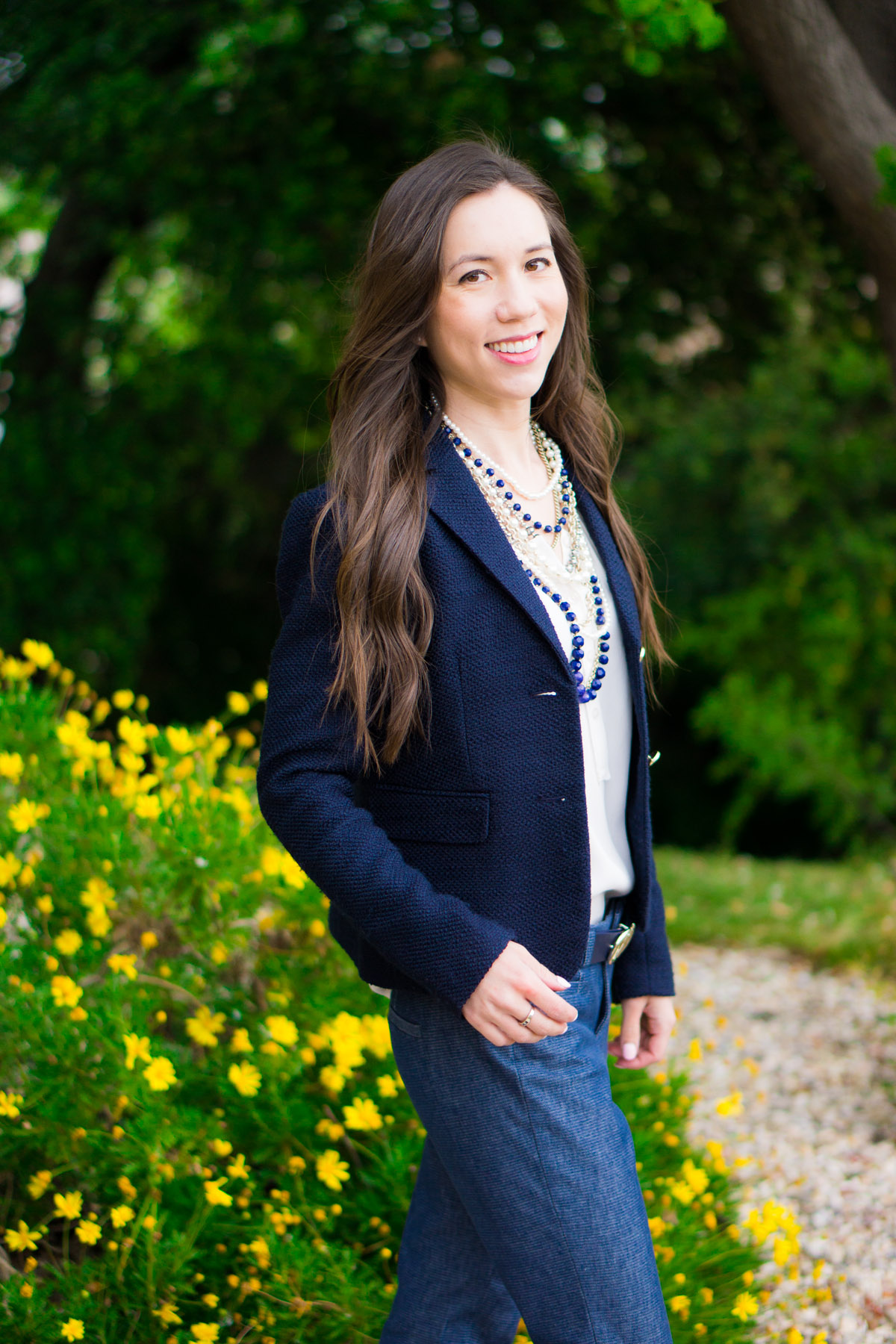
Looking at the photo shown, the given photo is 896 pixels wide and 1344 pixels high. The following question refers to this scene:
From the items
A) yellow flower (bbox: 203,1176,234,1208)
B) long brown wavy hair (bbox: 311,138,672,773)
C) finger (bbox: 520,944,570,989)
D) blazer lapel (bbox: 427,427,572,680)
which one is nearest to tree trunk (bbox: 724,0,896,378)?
long brown wavy hair (bbox: 311,138,672,773)

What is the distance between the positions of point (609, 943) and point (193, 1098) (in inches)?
40.3

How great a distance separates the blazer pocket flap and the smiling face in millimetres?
549

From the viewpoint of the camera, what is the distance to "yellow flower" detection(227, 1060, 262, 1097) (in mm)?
1925

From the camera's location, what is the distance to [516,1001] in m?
1.34

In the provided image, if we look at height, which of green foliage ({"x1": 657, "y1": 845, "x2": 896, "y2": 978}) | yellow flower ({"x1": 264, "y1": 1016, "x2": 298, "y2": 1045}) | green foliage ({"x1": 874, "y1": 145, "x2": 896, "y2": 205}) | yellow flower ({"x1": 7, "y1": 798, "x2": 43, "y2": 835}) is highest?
green foliage ({"x1": 874, "y1": 145, "x2": 896, "y2": 205})

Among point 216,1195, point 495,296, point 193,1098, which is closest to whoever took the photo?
point 495,296

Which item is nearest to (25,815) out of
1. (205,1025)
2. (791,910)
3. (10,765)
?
(10,765)

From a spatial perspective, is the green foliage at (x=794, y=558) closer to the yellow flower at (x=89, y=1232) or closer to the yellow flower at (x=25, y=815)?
the yellow flower at (x=25, y=815)

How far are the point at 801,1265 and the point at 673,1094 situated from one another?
0.40m

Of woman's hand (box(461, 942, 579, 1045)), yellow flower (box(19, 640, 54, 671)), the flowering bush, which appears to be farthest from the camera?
yellow flower (box(19, 640, 54, 671))

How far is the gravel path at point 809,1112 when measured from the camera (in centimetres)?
228

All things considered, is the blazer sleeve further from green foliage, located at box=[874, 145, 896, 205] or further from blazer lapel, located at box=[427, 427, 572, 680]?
green foliage, located at box=[874, 145, 896, 205]

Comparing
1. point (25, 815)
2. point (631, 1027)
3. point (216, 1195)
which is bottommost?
point (216, 1195)

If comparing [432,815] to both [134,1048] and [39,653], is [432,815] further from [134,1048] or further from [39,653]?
[39,653]
